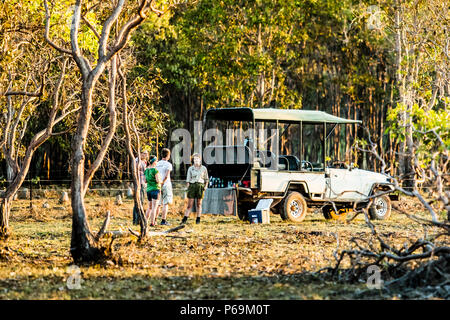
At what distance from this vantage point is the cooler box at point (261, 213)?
60.2 ft

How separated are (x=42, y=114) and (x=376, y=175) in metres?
13.7

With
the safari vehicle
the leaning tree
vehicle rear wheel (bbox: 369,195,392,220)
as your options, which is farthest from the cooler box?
the leaning tree

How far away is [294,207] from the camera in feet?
62.3

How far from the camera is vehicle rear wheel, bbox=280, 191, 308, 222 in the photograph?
18.7 meters

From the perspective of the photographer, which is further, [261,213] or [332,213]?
[332,213]

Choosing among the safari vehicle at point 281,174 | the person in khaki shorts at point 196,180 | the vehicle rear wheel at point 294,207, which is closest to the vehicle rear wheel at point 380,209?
the safari vehicle at point 281,174

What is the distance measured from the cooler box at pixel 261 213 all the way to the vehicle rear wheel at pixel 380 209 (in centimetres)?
297

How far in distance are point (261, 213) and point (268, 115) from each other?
2.25 metres

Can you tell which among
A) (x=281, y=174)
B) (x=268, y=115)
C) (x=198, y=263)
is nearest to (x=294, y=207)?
(x=281, y=174)

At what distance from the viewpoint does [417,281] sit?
8.60m

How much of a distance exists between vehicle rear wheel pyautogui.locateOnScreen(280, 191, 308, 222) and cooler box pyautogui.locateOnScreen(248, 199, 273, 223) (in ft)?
1.54

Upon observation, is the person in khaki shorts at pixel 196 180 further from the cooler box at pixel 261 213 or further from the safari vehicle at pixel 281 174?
the cooler box at pixel 261 213

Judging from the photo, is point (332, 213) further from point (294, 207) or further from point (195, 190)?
point (195, 190)
